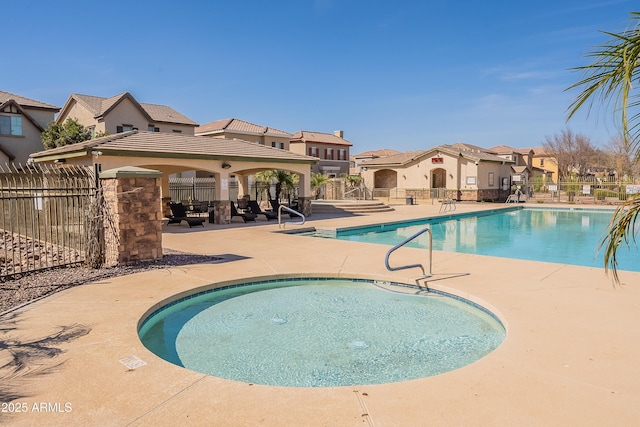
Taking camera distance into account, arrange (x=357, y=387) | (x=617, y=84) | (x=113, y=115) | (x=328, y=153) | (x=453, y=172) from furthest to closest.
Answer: (x=328, y=153) < (x=453, y=172) < (x=113, y=115) < (x=357, y=387) < (x=617, y=84)

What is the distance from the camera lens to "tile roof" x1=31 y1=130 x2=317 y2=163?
16250 millimetres

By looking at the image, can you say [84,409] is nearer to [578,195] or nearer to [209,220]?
[209,220]

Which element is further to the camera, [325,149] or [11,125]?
[325,149]

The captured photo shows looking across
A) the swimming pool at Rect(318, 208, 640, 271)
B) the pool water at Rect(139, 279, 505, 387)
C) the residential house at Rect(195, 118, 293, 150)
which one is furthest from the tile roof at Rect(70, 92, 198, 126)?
the pool water at Rect(139, 279, 505, 387)

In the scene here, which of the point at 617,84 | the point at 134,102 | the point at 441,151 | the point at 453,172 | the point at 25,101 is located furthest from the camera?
the point at 441,151

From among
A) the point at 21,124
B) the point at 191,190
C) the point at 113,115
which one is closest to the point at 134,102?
the point at 113,115

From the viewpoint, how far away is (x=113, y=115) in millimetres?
35406

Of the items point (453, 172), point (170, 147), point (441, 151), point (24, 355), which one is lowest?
point (24, 355)

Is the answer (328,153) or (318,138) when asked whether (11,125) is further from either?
(328,153)

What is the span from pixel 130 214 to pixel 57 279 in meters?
1.90

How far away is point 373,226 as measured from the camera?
64.3 feet

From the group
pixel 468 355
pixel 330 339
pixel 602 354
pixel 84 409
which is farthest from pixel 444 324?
pixel 84 409

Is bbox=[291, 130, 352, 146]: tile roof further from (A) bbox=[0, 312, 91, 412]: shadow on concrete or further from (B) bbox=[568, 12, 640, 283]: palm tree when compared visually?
(B) bbox=[568, 12, 640, 283]: palm tree

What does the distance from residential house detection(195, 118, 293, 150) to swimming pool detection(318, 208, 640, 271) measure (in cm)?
2801
